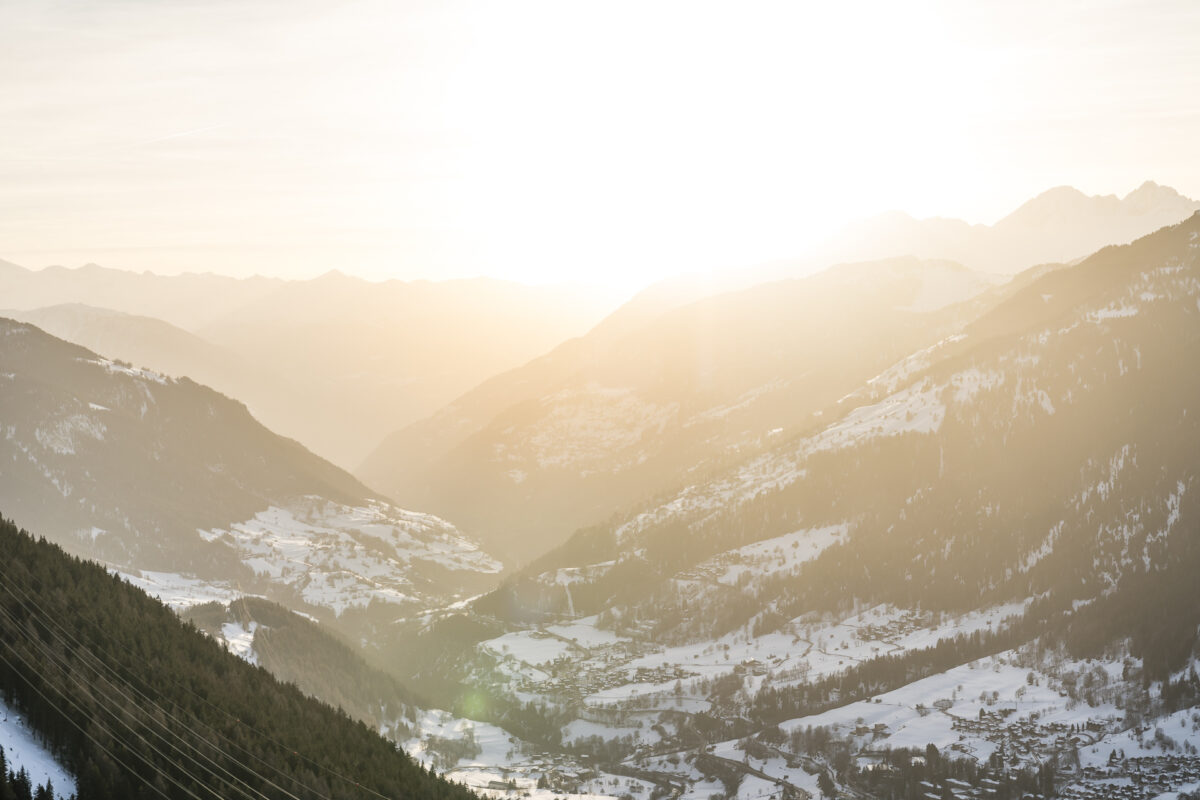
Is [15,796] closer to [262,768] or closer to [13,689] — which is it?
[13,689]

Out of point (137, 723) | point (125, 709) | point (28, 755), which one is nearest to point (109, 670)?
point (125, 709)

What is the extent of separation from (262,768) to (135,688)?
24220mm

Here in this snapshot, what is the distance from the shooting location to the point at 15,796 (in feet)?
406

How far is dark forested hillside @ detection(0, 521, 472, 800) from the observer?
14900cm

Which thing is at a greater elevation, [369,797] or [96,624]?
[96,624]

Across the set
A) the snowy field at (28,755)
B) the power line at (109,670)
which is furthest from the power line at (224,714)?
the snowy field at (28,755)

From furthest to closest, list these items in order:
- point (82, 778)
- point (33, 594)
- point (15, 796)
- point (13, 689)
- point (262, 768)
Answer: point (33, 594), point (262, 768), point (13, 689), point (82, 778), point (15, 796)

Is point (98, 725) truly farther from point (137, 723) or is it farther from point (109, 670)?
point (109, 670)

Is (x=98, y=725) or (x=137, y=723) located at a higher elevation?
(x=98, y=725)

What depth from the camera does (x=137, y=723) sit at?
16362 cm

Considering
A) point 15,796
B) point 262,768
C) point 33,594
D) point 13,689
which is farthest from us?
point 33,594

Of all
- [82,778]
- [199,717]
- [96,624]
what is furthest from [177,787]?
[96,624]

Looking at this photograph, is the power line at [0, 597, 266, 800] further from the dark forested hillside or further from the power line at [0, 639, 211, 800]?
the power line at [0, 639, 211, 800]

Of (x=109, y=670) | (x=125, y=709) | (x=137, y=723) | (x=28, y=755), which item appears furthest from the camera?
(x=109, y=670)
